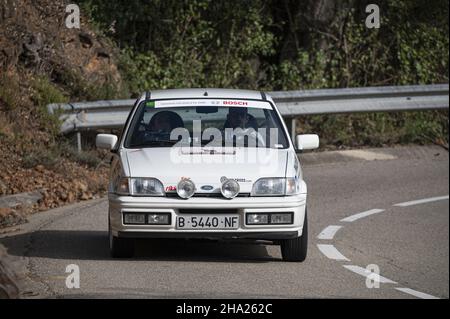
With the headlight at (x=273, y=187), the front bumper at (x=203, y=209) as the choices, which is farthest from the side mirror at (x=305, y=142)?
the front bumper at (x=203, y=209)

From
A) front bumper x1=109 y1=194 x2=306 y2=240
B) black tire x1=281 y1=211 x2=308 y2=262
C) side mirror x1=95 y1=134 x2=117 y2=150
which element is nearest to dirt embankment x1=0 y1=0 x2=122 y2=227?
side mirror x1=95 y1=134 x2=117 y2=150

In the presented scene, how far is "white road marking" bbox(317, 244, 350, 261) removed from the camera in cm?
1123

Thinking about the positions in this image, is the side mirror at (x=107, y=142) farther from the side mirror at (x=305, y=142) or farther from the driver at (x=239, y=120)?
the side mirror at (x=305, y=142)

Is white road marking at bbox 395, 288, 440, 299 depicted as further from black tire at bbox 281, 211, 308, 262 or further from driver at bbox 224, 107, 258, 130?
driver at bbox 224, 107, 258, 130

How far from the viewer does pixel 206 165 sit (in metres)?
10.3

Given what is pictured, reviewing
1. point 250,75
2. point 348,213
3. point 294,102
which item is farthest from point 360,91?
point 348,213

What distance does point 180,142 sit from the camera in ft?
35.8

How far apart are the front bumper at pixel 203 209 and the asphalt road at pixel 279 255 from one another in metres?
0.30

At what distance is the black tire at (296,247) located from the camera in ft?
34.3

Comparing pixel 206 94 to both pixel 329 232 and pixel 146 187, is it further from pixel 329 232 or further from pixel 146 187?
pixel 329 232

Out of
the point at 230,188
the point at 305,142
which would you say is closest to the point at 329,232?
the point at 305,142

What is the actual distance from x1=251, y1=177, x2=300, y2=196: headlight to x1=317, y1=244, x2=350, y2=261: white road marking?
125cm
